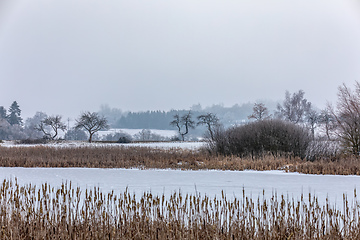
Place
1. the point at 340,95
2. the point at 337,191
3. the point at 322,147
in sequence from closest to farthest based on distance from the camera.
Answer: the point at 337,191 → the point at 322,147 → the point at 340,95

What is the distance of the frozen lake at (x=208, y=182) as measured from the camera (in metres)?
8.73

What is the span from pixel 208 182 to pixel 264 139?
10.3 meters

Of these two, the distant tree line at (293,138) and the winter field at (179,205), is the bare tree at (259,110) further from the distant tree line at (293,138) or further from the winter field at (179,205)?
the winter field at (179,205)

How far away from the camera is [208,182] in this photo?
34.5 feet

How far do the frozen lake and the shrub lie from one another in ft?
23.0

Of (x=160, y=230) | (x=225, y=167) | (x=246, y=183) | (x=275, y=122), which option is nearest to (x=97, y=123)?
(x=275, y=122)

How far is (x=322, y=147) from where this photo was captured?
61.4 ft

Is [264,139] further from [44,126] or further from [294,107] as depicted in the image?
[44,126]

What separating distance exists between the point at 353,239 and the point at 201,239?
1861mm

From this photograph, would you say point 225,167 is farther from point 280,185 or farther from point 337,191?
point 337,191

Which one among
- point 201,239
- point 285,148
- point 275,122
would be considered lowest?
point 201,239

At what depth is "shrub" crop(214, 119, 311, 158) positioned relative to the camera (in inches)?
760

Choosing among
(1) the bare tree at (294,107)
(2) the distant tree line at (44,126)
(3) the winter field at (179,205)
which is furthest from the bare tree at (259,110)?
(3) the winter field at (179,205)

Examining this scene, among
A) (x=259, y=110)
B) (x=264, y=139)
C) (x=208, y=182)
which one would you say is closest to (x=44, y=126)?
(x=259, y=110)
